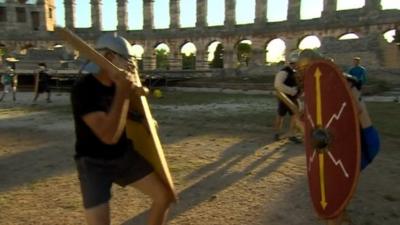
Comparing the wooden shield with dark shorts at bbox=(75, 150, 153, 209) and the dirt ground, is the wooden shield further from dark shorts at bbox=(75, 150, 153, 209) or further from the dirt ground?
dark shorts at bbox=(75, 150, 153, 209)

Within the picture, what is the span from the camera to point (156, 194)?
2832 mm

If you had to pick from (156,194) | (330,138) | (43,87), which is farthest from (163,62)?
(156,194)

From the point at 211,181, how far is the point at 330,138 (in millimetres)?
2539

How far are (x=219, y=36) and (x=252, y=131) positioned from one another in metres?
33.0

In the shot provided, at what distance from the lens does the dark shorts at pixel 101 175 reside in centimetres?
264

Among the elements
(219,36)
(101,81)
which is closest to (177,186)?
(101,81)

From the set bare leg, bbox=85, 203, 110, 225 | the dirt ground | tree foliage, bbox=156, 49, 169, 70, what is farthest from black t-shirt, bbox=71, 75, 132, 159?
tree foliage, bbox=156, 49, 169, 70

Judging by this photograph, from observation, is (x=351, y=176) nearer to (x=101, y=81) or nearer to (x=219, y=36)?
(x=101, y=81)

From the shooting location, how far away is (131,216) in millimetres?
4176

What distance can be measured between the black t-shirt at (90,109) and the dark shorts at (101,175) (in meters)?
0.04

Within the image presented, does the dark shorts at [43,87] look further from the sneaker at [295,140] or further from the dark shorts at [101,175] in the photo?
the dark shorts at [101,175]

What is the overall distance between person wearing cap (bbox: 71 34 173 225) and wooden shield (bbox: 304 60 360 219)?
1.16 meters

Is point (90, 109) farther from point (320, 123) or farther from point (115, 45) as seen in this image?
point (320, 123)

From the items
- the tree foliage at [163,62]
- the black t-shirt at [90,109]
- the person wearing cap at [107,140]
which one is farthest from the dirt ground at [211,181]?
the tree foliage at [163,62]
